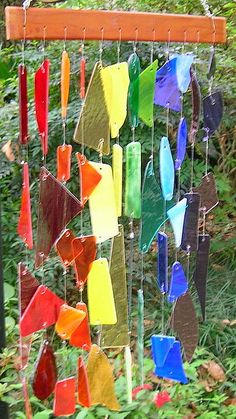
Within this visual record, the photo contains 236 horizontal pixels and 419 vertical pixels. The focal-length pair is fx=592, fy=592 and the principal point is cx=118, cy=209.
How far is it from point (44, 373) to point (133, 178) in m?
0.37

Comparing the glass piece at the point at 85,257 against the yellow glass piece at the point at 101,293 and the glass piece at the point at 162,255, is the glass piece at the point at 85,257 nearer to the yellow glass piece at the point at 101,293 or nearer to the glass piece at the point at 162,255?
the yellow glass piece at the point at 101,293

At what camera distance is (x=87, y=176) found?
0.99 metres

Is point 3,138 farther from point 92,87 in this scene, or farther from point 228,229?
point 92,87

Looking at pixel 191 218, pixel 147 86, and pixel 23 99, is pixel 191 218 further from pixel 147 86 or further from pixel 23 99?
pixel 23 99

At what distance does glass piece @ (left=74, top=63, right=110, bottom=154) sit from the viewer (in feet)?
3.22

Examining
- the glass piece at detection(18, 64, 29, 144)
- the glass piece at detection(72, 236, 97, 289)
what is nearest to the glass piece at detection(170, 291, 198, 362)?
the glass piece at detection(72, 236, 97, 289)

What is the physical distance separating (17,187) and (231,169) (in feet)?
3.13

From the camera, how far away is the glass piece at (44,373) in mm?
1021

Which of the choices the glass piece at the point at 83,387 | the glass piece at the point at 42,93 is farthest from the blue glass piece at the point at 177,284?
the glass piece at the point at 42,93

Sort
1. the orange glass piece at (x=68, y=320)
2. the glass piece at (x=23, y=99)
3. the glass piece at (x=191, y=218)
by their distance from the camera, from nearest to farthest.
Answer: the glass piece at (x=23, y=99) < the orange glass piece at (x=68, y=320) < the glass piece at (x=191, y=218)

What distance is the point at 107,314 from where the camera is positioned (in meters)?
1.03

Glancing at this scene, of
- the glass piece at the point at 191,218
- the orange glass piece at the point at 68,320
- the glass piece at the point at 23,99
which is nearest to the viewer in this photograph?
the glass piece at the point at 23,99

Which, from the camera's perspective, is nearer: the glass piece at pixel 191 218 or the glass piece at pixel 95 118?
the glass piece at pixel 95 118

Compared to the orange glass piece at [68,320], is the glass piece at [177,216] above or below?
above
